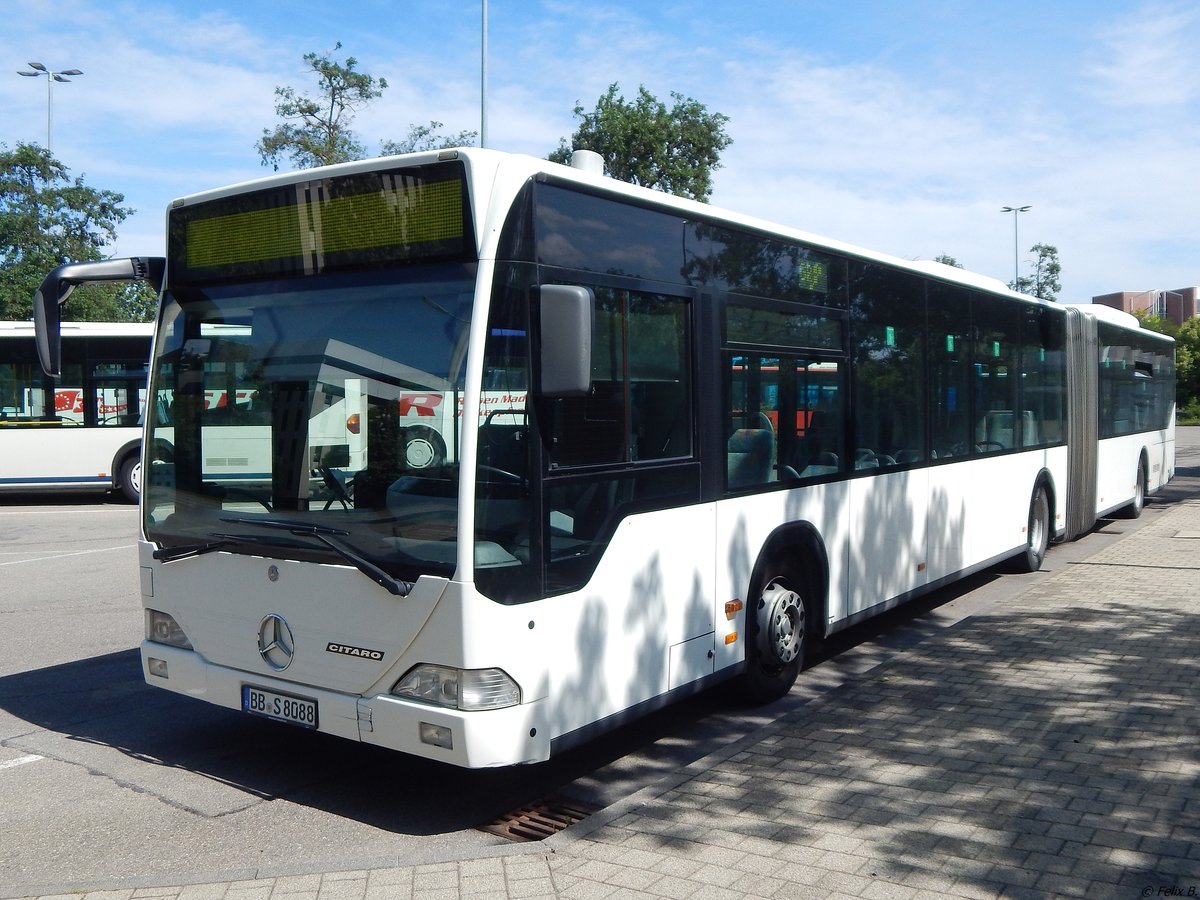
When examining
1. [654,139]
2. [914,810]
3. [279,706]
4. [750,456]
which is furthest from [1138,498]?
[654,139]

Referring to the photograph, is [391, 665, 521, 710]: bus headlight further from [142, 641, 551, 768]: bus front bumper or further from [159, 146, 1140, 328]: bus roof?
[159, 146, 1140, 328]: bus roof

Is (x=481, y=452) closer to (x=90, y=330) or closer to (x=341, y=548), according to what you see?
(x=341, y=548)

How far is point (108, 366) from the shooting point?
20.1m

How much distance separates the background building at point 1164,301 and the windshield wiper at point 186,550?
464ft

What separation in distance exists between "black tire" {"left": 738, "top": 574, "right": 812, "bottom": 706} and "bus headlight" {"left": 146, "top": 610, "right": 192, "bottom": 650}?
3.09 metres

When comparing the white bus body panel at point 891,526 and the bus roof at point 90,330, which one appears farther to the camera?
the bus roof at point 90,330

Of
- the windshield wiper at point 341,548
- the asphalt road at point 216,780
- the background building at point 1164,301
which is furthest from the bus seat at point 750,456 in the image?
the background building at point 1164,301

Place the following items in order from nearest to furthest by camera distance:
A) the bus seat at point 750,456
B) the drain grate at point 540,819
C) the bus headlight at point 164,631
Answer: the drain grate at point 540,819, the bus headlight at point 164,631, the bus seat at point 750,456

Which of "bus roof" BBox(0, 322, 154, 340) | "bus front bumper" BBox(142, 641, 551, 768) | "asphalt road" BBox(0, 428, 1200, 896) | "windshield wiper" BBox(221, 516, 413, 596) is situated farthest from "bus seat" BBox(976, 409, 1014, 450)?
"bus roof" BBox(0, 322, 154, 340)

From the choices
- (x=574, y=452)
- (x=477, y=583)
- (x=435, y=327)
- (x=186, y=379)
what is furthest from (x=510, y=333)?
(x=186, y=379)

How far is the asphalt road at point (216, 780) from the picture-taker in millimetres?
4711

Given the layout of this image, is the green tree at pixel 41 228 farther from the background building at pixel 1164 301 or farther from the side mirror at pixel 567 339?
the background building at pixel 1164 301

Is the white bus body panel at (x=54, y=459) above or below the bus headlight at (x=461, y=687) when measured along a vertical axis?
above

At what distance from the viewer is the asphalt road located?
4711mm
